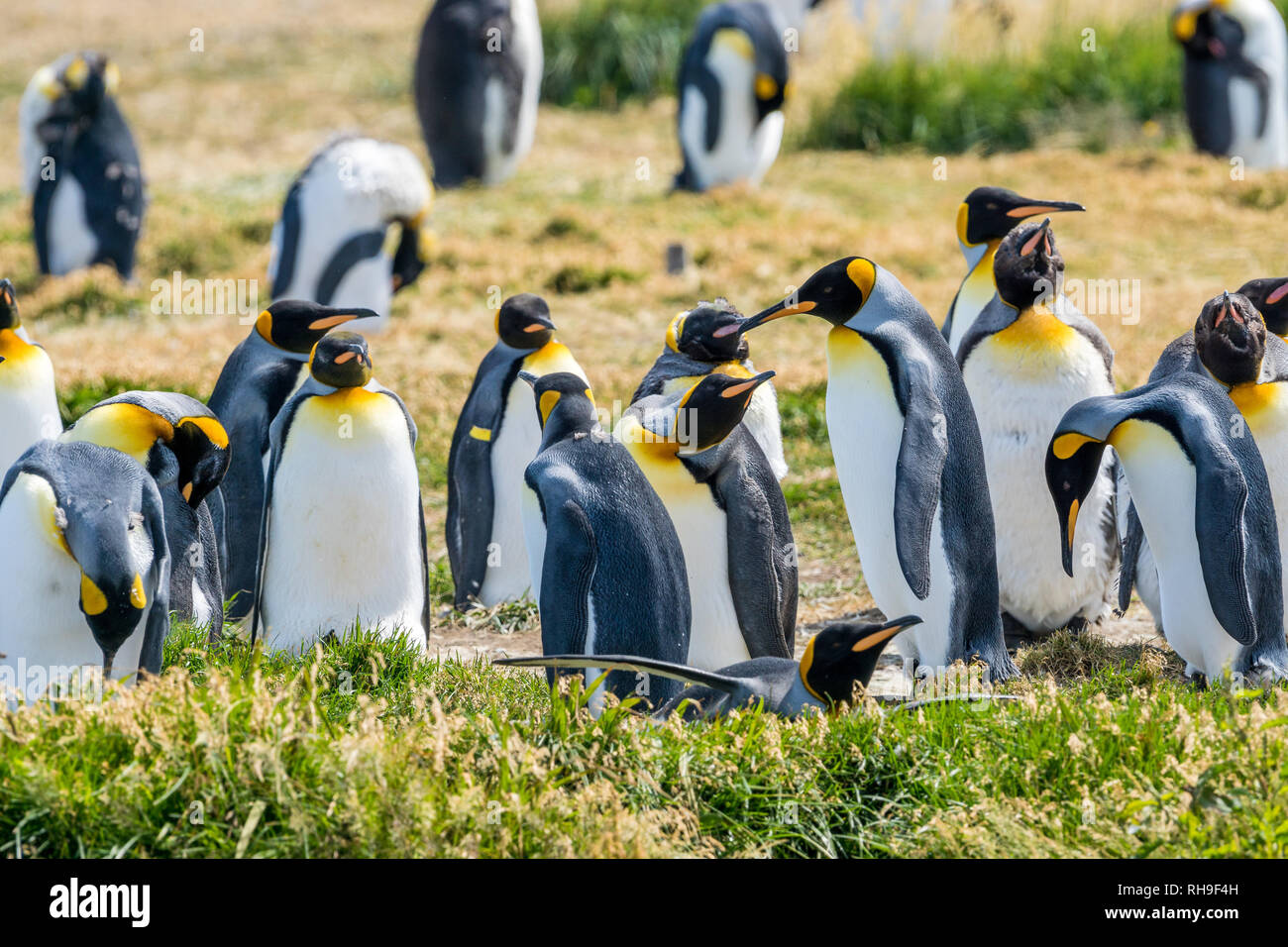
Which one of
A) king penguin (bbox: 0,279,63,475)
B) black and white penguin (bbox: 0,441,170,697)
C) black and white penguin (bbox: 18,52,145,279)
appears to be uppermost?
black and white penguin (bbox: 18,52,145,279)

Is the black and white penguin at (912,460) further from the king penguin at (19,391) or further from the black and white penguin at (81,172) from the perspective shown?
the black and white penguin at (81,172)

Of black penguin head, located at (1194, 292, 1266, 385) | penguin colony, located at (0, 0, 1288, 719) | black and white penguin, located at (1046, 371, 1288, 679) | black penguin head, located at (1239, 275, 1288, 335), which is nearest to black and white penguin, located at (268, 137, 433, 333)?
penguin colony, located at (0, 0, 1288, 719)

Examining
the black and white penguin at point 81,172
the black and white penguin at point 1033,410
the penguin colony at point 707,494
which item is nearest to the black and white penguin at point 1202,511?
the penguin colony at point 707,494

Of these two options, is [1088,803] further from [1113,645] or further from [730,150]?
[730,150]

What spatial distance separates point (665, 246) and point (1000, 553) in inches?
227

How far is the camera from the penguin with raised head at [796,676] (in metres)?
3.86

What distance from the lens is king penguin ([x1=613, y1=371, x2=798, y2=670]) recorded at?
16.0ft

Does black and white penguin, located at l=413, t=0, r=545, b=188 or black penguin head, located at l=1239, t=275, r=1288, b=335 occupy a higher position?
black and white penguin, located at l=413, t=0, r=545, b=188

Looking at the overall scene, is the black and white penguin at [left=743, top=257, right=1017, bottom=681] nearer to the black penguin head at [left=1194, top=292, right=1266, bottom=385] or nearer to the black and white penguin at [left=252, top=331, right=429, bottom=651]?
the black penguin head at [left=1194, top=292, right=1266, bottom=385]

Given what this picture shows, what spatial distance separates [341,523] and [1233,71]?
37.9 ft

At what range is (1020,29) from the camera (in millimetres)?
16562

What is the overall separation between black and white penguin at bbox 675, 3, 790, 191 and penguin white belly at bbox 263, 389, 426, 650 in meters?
9.28

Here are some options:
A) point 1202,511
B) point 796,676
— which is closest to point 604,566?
point 796,676

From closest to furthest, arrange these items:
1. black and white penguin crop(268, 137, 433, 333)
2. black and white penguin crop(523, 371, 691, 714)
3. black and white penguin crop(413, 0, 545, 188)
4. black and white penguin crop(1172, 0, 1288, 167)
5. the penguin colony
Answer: the penguin colony < black and white penguin crop(523, 371, 691, 714) < black and white penguin crop(268, 137, 433, 333) < black and white penguin crop(1172, 0, 1288, 167) < black and white penguin crop(413, 0, 545, 188)
